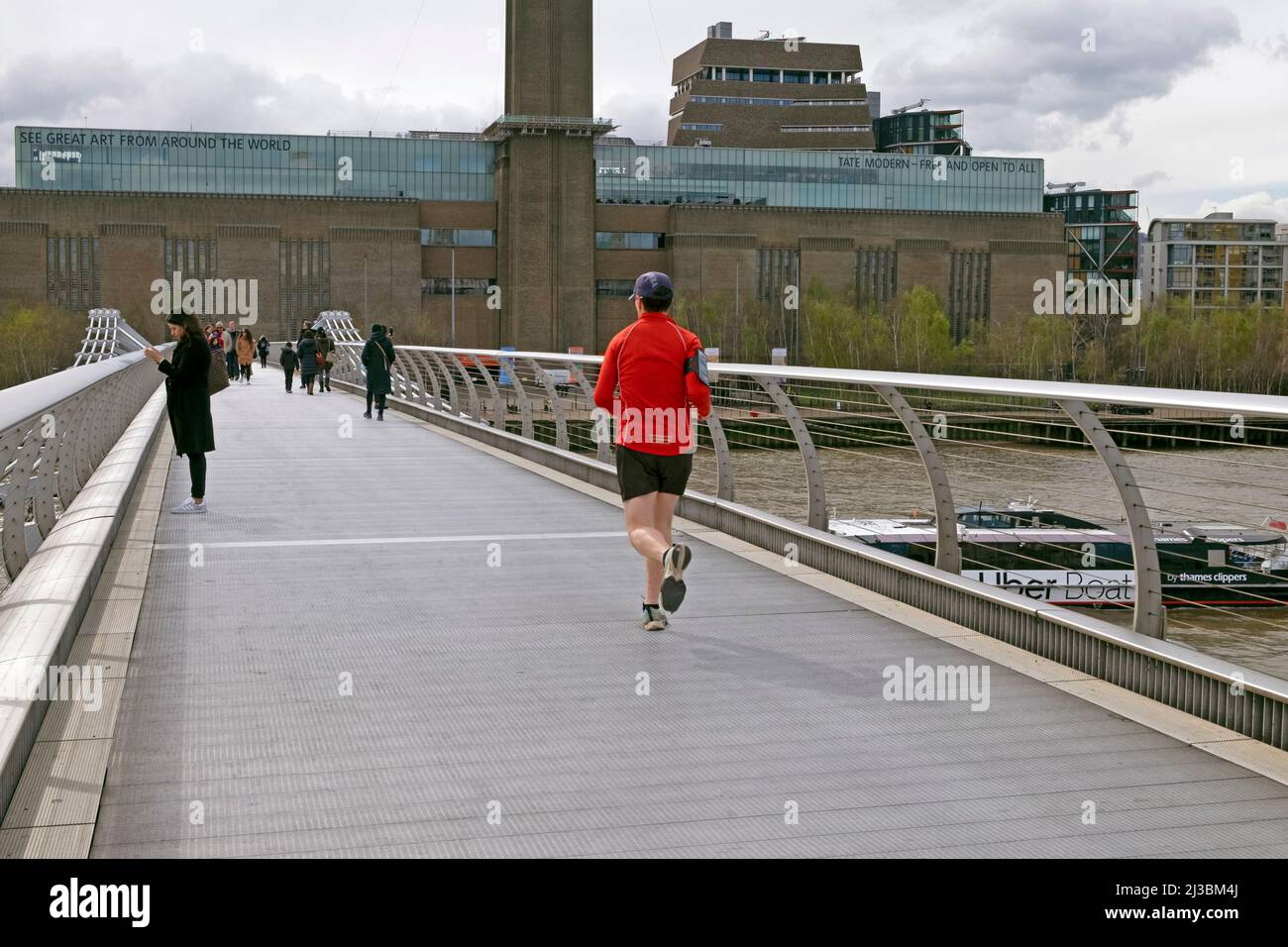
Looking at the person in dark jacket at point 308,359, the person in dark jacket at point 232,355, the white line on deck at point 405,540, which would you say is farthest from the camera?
the person in dark jacket at point 232,355

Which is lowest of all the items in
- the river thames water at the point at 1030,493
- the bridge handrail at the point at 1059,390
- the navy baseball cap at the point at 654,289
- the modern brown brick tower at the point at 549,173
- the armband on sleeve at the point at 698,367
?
the river thames water at the point at 1030,493

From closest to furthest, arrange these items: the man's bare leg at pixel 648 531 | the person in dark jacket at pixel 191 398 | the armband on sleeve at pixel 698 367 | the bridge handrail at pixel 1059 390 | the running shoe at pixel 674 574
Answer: the bridge handrail at pixel 1059 390, the running shoe at pixel 674 574, the armband on sleeve at pixel 698 367, the man's bare leg at pixel 648 531, the person in dark jacket at pixel 191 398

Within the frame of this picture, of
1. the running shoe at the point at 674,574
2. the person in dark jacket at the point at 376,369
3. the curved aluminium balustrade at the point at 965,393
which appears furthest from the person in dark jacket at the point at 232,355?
the running shoe at the point at 674,574

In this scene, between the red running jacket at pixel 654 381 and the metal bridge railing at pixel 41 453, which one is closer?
the metal bridge railing at pixel 41 453

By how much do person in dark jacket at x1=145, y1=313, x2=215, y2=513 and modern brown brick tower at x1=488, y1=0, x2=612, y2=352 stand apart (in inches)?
3381

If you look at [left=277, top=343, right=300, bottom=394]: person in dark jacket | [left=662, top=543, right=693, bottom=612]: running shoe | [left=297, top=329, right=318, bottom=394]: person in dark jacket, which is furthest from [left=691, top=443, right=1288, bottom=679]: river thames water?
[left=662, top=543, right=693, bottom=612]: running shoe

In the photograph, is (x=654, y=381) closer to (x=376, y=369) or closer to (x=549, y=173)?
(x=376, y=369)

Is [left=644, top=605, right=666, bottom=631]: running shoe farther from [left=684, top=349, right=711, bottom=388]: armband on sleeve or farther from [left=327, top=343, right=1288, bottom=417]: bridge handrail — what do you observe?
[left=327, top=343, right=1288, bottom=417]: bridge handrail

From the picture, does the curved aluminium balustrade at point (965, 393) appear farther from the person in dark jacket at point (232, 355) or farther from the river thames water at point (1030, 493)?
the person in dark jacket at point (232, 355)

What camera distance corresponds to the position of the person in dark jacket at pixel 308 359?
103ft

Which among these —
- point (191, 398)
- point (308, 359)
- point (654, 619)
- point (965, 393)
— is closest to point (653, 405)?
point (654, 619)

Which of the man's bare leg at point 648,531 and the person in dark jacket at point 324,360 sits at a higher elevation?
the person in dark jacket at point 324,360

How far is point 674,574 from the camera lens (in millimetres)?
6105
